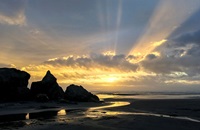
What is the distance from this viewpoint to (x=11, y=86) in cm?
5469

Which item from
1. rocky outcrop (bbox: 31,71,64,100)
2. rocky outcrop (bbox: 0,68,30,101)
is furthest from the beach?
rocky outcrop (bbox: 31,71,64,100)

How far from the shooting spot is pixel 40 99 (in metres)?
52.9

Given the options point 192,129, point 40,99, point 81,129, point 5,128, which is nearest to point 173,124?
point 192,129

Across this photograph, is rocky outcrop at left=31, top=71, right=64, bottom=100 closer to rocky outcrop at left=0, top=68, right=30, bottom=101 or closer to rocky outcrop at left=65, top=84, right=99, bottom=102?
rocky outcrop at left=65, top=84, right=99, bottom=102

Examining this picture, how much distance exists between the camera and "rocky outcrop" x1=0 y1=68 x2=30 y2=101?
53.0 metres

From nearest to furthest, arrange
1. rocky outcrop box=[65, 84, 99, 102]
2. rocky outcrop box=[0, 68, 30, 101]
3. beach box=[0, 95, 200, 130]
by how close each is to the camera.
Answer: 1. beach box=[0, 95, 200, 130]
2. rocky outcrop box=[0, 68, 30, 101]
3. rocky outcrop box=[65, 84, 99, 102]

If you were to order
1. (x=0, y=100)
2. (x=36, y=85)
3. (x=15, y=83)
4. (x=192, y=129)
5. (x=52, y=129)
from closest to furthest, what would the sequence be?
(x=52, y=129), (x=192, y=129), (x=0, y=100), (x=15, y=83), (x=36, y=85)

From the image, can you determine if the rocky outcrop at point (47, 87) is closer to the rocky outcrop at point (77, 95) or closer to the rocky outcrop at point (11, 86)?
the rocky outcrop at point (77, 95)

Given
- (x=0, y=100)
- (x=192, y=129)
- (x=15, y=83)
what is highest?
(x=15, y=83)

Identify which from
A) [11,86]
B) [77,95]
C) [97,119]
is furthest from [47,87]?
[97,119]

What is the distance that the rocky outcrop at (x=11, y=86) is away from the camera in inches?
2088

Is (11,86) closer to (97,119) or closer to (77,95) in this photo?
(77,95)

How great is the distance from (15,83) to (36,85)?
567cm

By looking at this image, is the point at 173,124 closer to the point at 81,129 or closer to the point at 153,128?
the point at 153,128
